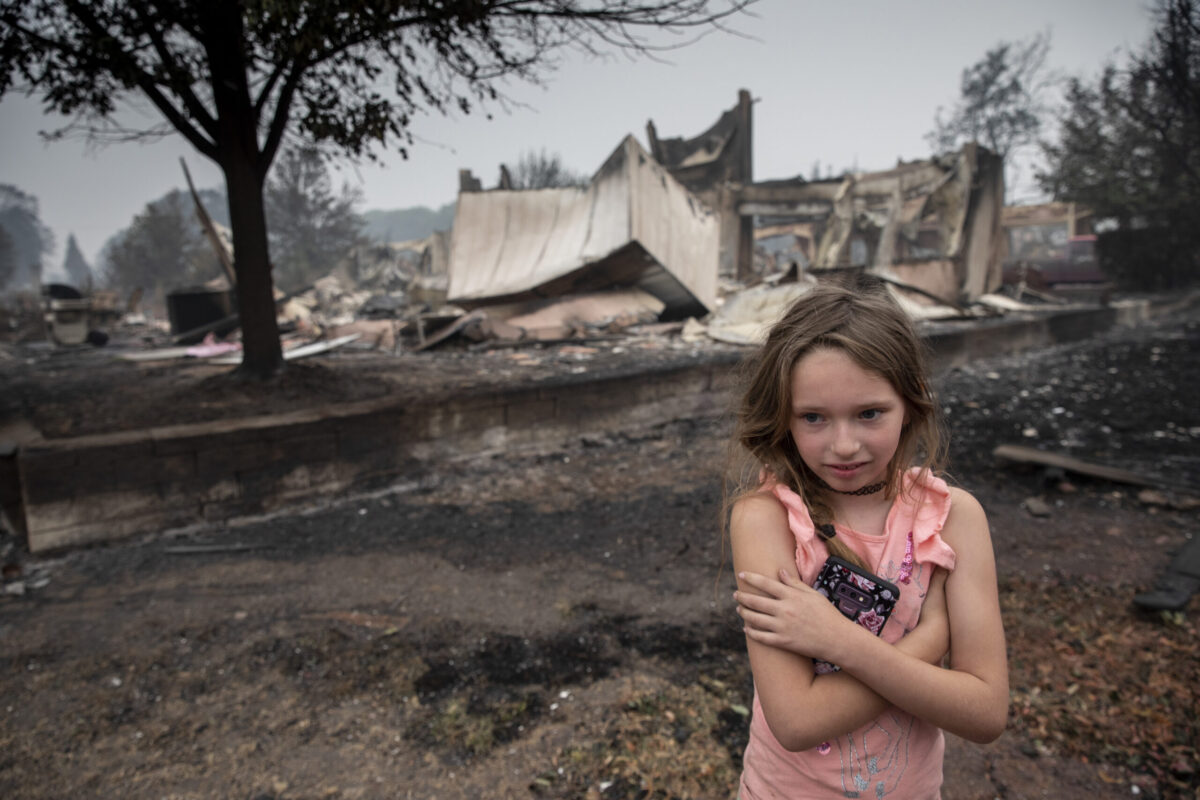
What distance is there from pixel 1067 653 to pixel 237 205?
6.24 metres

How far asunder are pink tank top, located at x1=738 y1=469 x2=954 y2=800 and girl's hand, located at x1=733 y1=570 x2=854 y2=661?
0.37 ft

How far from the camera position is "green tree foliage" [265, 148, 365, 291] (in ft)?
104

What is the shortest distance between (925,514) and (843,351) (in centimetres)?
32

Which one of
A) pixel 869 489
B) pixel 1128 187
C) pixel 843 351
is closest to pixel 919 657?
pixel 869 489

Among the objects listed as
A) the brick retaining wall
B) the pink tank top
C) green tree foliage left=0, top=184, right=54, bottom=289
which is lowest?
the brick retaining wall

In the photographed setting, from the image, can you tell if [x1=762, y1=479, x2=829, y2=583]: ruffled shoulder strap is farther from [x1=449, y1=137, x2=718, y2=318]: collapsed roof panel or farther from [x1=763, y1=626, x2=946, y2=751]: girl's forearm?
[x1=449, y1=137, x2=718, y2=318]: collapsed roof panel

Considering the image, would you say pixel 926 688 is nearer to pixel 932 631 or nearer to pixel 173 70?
pixel 932 631

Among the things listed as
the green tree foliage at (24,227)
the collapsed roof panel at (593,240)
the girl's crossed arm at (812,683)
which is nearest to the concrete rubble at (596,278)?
the collapsed roof panel at (593,240)

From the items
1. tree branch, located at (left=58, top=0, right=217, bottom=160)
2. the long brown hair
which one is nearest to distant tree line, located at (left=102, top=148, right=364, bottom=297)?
tree branch, located at (left=58, top=0, right=217, bottom=160)

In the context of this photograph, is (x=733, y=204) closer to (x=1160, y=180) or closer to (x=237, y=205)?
(x=1160, y=180)

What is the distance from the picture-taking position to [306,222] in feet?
109

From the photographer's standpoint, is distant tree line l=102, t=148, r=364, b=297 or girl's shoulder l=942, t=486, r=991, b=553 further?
distant tree line l=102, t=148, r=364, b=297

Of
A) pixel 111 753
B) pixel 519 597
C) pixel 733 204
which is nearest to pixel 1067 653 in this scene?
pixel 519 597

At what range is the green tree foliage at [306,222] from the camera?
104ft
